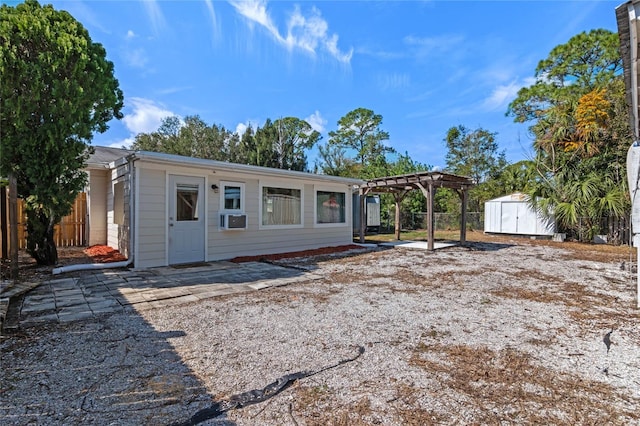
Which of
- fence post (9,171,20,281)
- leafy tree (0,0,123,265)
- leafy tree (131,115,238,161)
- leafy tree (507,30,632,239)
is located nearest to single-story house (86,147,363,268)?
leafy tree (0,0,123,265)

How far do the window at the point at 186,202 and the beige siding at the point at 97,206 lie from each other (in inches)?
131

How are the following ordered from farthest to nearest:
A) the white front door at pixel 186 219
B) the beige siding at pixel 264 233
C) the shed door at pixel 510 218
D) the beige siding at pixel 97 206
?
1. the shed door at pixel 510 218
2. the beige siding at pixel 97 206
3. the beige siding at pixel 264 233
4. the white front door at pixel 186 219

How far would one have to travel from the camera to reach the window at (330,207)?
9.76m

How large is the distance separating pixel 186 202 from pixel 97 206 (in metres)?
3.63

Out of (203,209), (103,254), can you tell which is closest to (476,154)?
Answer: (203,209)

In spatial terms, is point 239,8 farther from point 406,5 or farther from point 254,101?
point 254,101

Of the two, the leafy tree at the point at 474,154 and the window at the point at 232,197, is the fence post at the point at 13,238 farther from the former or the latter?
the leafy tree at the point at 474,154

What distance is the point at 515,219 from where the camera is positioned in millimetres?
14695

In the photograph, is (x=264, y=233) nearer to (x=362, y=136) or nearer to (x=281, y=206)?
(x=281, y=206)

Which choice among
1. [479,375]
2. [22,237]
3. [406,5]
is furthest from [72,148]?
[406,5]

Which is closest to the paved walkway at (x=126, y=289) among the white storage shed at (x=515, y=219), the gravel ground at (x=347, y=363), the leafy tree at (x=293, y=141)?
the gravel ground at (x=347, y=363)

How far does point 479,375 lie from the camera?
7.68ft

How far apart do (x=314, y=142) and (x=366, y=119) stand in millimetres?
5088

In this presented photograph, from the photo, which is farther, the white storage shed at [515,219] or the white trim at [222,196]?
the white storage shed at [515,219]
